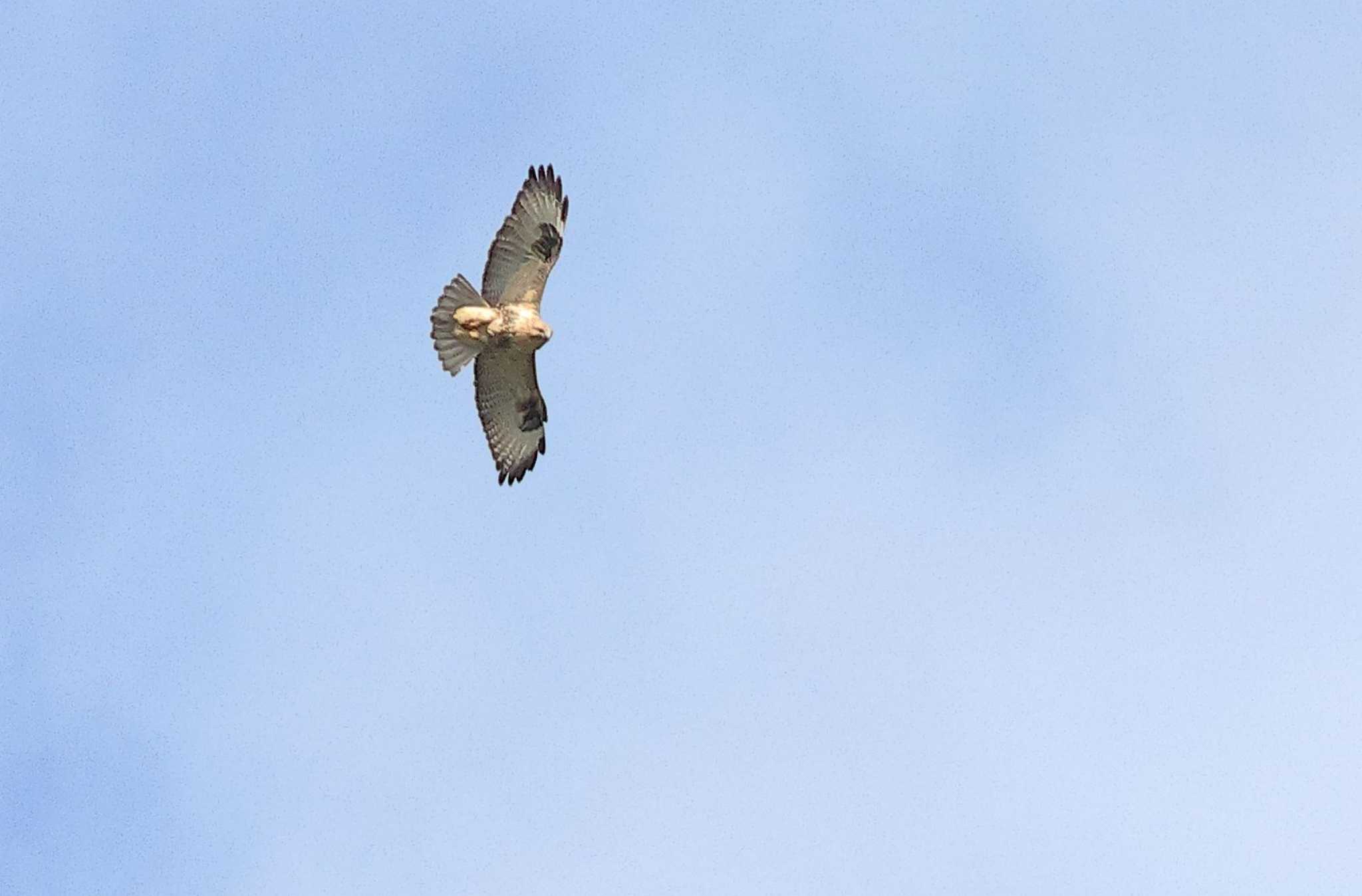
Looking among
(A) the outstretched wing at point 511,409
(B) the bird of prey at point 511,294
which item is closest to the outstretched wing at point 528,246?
(B) the bird of prey at point 511,294

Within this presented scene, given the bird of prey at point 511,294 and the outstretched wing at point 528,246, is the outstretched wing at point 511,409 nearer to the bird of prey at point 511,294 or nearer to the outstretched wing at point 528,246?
the bird of prey at point 511,294

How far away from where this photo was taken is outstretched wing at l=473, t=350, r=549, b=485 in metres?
34.2

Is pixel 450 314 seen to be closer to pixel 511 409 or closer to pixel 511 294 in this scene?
pixel 511 294

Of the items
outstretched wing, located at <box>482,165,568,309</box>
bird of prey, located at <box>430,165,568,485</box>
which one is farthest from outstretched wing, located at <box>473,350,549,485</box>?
outstretched wing, located at <box>482,165,568,309</box>

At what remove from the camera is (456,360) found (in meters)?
33.4

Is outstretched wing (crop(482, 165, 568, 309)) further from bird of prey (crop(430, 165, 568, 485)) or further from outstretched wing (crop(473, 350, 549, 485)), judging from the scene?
outstretched wing (crop(473, 350, 549, 485))

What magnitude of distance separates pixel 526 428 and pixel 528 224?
3.54 m

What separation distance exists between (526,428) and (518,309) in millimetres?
2688

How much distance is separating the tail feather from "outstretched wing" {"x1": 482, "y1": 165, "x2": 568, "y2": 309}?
9.9 inches

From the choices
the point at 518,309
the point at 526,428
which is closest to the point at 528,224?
the point at 518,309

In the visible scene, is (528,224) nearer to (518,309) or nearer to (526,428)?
(518,309)

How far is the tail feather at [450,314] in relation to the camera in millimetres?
33031

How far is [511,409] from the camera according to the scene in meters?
35.2

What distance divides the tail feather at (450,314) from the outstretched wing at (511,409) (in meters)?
0.68
